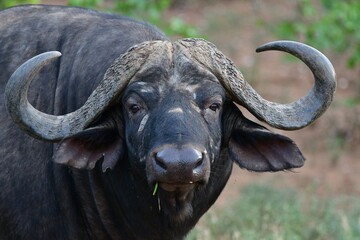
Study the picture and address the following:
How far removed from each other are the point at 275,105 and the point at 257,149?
240 millimetres

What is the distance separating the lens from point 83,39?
252 inches

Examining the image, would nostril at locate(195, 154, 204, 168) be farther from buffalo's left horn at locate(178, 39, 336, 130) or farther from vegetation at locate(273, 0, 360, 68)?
vegetation at locate(273, 0, 360, 68)

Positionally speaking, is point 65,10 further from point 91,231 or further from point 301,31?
point 301,31

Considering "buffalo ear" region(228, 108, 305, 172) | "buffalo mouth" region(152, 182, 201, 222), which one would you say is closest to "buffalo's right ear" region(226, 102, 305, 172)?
"buffalo ear" region(228, 108, 305, 172)

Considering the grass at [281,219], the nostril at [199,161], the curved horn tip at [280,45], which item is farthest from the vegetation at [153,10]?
the nostril at [199,161]

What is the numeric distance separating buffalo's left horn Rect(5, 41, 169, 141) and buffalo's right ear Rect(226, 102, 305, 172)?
555mm

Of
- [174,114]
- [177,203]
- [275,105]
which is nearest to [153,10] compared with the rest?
[275,105]

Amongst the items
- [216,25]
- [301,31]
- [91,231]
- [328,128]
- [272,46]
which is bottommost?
[216,25]

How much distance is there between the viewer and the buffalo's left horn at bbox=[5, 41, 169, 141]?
574cm

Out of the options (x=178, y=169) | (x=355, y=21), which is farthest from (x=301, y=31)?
(x=178, y=169)

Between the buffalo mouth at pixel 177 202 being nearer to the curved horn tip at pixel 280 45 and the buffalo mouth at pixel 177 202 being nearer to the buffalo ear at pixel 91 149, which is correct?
the buffalo ear at pixel 91 149

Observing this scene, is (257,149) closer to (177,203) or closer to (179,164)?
(177,203)

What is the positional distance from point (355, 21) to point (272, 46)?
4.91 metres

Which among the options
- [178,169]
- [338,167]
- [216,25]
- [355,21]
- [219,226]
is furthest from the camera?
[216,25]
